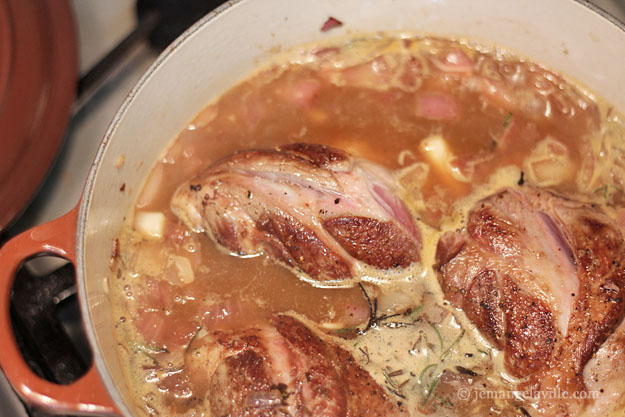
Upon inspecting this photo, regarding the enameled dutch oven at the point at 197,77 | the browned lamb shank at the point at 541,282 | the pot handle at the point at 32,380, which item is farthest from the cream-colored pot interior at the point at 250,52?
the browned lamb shank at the point at 541,282

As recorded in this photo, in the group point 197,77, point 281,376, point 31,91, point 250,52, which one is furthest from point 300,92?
point 281,376

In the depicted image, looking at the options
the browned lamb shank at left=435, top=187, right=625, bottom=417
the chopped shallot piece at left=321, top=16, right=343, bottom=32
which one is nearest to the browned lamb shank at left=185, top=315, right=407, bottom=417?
the browned lamb shank at left=435, top=187, right=625, bottom=417

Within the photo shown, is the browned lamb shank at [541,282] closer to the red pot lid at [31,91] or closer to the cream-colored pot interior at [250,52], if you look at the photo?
the cream-colored pot interior at [250,52]

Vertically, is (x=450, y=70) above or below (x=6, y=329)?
above

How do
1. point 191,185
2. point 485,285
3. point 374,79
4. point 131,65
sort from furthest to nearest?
point 131,65, point 374,79, point 191,185, point 485,285

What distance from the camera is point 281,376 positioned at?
6.11 ft

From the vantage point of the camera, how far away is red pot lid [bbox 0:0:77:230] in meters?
2.20

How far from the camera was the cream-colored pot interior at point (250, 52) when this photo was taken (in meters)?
2.07

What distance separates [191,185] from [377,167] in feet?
2.26

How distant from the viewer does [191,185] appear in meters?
2.16

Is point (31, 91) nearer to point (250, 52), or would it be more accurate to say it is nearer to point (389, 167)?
point (250, 52)

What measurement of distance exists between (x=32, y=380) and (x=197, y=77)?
Answer: 1.24 m

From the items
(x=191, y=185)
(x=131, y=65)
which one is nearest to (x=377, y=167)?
(x=191, y=185)

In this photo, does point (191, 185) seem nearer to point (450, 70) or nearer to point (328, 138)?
point (328, 138)
